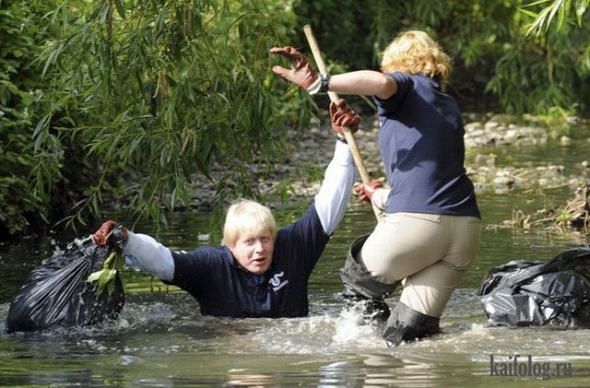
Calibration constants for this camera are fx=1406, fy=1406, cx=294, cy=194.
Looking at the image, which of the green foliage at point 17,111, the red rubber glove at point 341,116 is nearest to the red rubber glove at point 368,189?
the red rubber glove at point 341,116

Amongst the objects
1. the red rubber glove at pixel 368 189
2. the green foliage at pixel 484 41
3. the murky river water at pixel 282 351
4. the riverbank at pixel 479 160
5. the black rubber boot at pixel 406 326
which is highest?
the green foliage at pixel 484 41

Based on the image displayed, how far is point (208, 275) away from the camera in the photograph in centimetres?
752

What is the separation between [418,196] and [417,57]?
69 centimetres

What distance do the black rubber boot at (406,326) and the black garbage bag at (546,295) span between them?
64 centimetres

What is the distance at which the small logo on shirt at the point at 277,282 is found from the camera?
24.8 feet

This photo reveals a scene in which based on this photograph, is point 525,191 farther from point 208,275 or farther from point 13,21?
point 208,275

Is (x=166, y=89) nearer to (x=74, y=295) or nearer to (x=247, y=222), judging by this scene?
(x=247, y=222)

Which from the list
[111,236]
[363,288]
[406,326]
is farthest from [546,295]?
[111,236]

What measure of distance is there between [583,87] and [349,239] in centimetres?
1589

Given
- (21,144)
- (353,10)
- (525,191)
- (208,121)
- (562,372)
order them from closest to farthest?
(562,372) < (208,121) < (21,144) < (525,191) < (353,10)

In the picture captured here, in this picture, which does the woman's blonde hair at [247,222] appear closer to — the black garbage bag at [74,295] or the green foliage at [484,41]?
the black garbage bag at [74,295]

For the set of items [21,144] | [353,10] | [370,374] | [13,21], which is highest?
[353,10]

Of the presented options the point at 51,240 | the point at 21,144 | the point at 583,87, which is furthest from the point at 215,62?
the point at 583,87

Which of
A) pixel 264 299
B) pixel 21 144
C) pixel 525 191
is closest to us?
pixel 264 299
